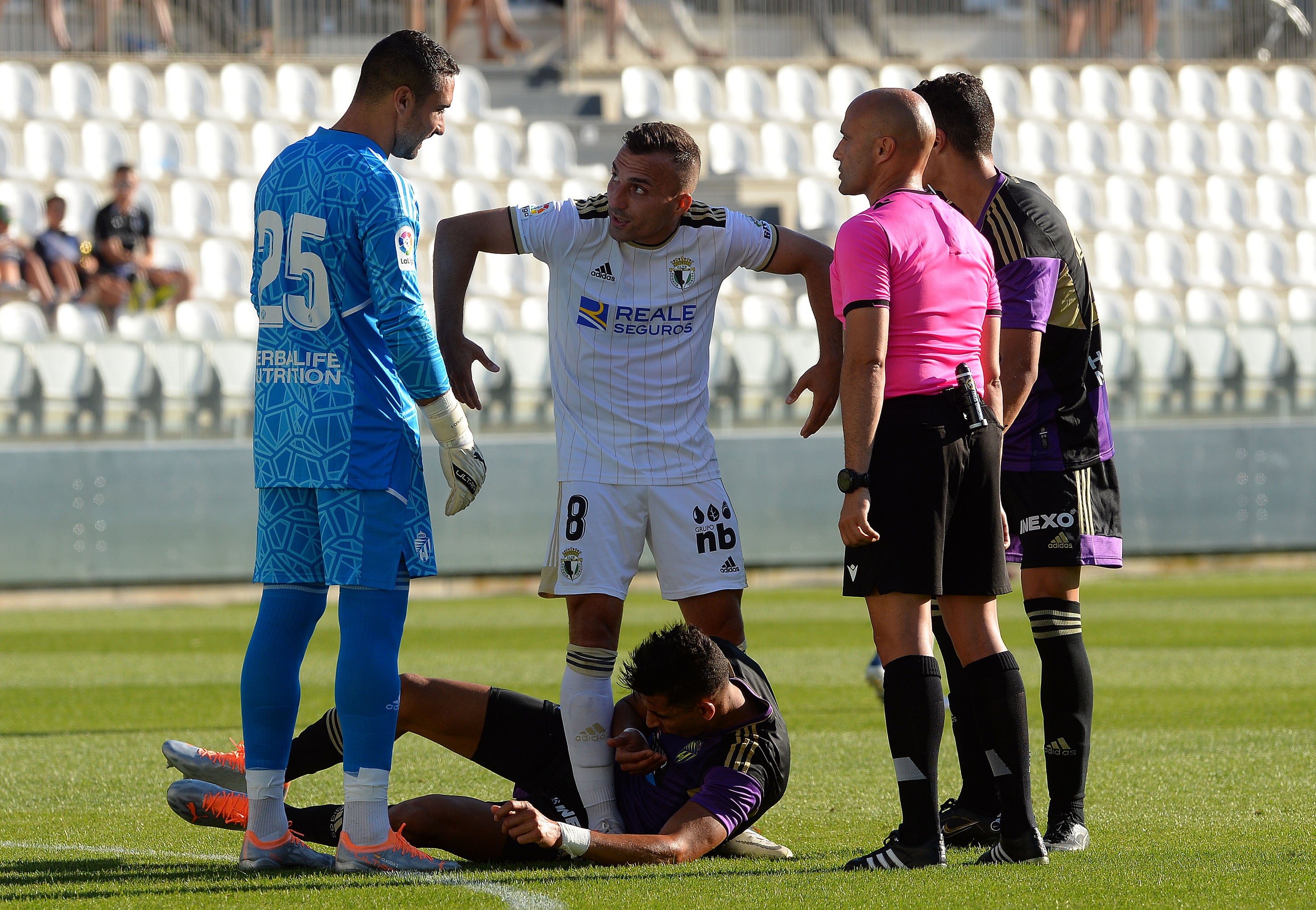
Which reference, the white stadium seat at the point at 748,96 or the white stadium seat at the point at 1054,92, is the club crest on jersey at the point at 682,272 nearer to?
the white stadium seat at the point at 748,96

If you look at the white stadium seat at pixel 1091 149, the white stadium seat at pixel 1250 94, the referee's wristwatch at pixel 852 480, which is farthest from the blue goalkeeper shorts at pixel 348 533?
the white stadium seat at pixel 1250 94

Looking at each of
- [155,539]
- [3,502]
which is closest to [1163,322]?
[155,539]

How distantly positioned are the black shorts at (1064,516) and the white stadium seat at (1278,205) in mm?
17569

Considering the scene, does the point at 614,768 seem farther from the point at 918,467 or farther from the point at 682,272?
the point at 682,272

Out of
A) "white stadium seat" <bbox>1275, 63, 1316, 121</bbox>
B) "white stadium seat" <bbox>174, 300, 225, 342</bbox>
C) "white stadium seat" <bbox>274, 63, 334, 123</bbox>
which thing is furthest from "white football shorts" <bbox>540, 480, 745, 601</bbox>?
"white stadium seat" <bbox>1275, 63, 1316, 121</bbox>

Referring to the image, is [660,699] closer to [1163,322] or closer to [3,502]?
[3,502]

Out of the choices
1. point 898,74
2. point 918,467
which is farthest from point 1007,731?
point 898,74

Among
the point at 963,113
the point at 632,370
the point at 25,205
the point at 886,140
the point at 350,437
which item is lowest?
the point at 350,437

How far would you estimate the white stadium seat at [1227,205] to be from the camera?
809 inches

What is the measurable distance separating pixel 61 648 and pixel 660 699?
7.50m

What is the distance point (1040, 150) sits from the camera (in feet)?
66.1

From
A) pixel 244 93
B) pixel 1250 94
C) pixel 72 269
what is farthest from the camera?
pixel 1250 94

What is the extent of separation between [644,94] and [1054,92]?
18.0 feet

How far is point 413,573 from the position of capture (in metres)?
4.23
